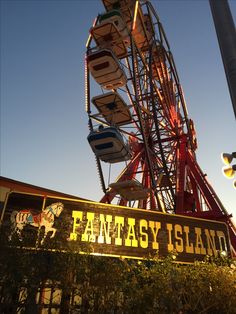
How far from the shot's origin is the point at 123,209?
39.2 ft

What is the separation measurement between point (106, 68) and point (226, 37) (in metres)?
15.2

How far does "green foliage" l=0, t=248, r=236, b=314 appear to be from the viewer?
7.09 metres

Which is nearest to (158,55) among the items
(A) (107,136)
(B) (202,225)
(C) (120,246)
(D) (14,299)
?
(A) (107,136)

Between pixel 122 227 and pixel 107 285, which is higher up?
pixel 122 227

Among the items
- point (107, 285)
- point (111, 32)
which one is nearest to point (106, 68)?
point (111, 32)

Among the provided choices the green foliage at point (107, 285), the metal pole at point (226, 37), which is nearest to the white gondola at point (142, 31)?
the metal pole at point (226, 37)

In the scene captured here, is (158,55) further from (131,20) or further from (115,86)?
(115,86)

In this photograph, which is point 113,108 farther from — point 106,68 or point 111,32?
point 111,32

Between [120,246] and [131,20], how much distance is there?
17.7 metres

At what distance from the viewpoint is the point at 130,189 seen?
19.6 metres

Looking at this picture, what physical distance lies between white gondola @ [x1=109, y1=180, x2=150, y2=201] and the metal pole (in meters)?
14.2

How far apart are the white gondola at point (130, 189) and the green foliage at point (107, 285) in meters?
10.3

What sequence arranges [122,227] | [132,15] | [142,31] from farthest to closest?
1. [142,31]
2. [132,15]
3. [122,227]

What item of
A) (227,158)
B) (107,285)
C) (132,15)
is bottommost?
(107,285)
